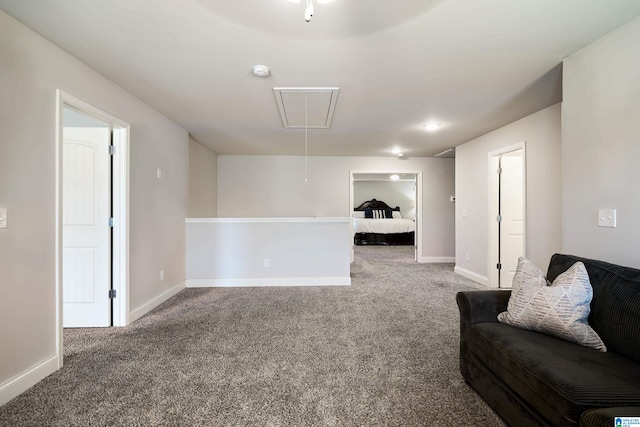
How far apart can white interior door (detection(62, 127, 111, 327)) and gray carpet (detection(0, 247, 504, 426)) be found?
31cm

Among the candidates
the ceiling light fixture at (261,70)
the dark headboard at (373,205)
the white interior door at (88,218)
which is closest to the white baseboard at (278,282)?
the white interior door at (88,218)

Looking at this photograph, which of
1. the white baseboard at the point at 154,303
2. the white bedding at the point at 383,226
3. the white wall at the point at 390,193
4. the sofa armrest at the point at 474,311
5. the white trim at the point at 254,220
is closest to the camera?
the sofa armrest at the point at 474,311

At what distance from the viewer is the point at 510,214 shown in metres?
3.96

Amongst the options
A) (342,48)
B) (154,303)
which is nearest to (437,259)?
(342,48)

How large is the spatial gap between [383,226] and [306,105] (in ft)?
21.5

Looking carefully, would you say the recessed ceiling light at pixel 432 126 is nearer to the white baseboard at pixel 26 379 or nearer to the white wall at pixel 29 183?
the white wall at pixel 29 183

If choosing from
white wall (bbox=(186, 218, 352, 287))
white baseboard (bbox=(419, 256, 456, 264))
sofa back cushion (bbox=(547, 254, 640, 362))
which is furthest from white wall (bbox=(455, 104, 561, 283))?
white wall (bbox=(186, 218, 352, 287))

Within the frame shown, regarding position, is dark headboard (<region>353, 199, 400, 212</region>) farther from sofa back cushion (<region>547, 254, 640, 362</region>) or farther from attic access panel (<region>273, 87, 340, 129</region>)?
sofa back cushion (<region>547, 254, 640, 362</region>)

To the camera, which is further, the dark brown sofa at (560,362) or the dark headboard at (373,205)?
the dark headboard at (373,205)

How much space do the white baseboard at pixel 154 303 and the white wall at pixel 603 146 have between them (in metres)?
3.93

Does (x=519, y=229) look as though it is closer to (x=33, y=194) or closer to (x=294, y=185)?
(x=294, y=185)

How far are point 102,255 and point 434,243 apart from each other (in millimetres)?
5691

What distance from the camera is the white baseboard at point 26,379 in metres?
1.64

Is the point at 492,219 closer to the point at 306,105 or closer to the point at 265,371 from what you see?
the point at 306,105
